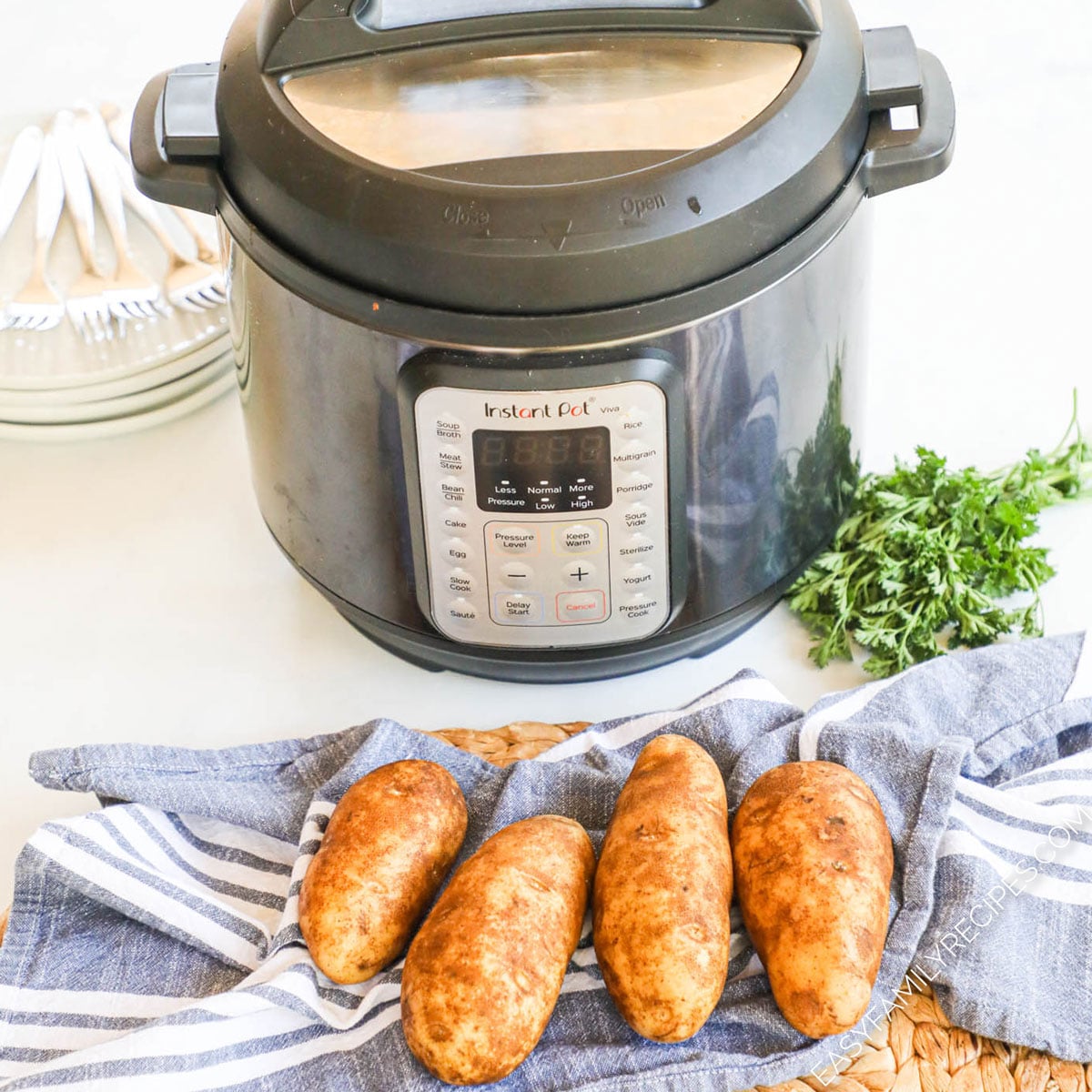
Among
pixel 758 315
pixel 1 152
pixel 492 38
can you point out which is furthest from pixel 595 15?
pixel 1 152

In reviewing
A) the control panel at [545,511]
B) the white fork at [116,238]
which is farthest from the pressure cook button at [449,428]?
the white fork at [116,238]

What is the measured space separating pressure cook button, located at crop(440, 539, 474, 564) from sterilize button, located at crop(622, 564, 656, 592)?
0.30 feet

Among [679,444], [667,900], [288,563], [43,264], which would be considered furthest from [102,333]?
[667,900]

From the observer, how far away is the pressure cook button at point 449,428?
0.79m

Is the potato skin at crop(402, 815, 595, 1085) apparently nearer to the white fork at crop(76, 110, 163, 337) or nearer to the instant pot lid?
the instant pot lid

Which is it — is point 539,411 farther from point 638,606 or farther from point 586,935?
point 586,935

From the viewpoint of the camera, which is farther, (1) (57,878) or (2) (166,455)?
(2) (166,455)

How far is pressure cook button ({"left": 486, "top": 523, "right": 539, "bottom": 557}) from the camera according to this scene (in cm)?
83

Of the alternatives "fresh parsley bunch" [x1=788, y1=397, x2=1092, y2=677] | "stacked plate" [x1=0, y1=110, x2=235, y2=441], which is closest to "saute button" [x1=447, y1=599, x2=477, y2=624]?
"fresh parsley bunch" [x1=788, y1=397, x2=1092, y2=677]

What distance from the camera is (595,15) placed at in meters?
0.83

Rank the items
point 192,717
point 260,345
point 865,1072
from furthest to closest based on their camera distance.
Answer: point 192,717 < point 260,345 < point 865,1072

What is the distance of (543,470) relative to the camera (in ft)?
2.62

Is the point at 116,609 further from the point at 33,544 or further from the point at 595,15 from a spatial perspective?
the point at 595,15

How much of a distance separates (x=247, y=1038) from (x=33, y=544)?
0.52m
